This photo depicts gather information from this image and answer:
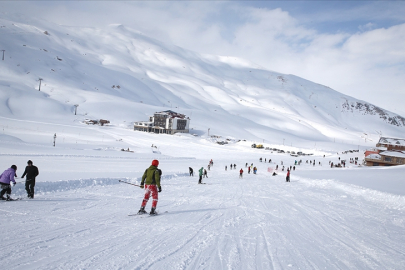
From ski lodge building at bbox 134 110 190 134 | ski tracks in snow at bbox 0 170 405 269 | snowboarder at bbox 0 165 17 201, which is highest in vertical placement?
ski lodge building at bbox 134 110 190 134

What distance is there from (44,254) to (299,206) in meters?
10.3

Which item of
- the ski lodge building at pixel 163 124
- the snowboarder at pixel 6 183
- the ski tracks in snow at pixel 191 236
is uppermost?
the ski lodge building at pixel 163 124

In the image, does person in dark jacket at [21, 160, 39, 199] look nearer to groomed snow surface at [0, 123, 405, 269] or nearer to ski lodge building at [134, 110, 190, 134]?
groomed snow surface at [0, 123, 405, 269]

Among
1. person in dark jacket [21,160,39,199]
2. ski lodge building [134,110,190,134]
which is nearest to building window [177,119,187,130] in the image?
ski lodge building [134,110,190,134]

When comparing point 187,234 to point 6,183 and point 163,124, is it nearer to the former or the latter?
point 6,183

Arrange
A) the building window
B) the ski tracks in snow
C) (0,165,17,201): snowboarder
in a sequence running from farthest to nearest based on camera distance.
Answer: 1. the building window
2. (0,165,17,201): snowboarder
3. the ski tracks in snow

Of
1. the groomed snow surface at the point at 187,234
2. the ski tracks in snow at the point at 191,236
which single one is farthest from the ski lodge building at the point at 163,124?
the ski tracks in snow at the point at 191,236

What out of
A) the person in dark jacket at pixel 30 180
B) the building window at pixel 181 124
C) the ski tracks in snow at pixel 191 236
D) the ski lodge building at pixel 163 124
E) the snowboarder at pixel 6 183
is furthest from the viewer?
the building window at pixel 181 124

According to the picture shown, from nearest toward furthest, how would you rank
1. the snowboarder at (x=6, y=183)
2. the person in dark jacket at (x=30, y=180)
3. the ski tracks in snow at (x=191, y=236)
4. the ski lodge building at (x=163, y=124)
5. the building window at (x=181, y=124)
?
the ski tracks in snow at (x=191, y=236)
the snowboarder at (x=6, y=183)
the person in dark jacket at (x=30, y=180)
the ski lodge building at (x=163, y=124)
the building window at (x=181, y=124)

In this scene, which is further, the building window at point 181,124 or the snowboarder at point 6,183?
the building window at point 181,124

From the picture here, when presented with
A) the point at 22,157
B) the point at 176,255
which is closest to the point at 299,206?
the point at 176,255

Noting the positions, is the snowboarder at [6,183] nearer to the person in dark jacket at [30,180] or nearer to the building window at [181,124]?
the person in dark jacket at [30,180]

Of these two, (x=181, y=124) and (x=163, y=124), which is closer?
(x=163, y=124)

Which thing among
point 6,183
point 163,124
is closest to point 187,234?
point 6,183
